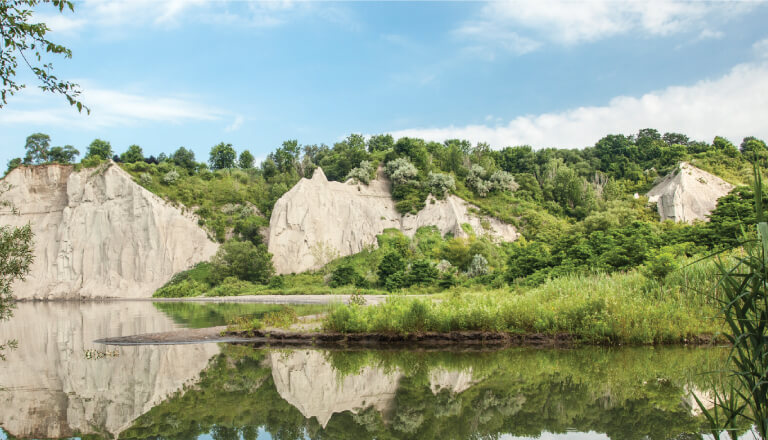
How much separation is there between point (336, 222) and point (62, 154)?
149 feet

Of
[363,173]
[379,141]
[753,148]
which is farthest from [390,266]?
[753,148]

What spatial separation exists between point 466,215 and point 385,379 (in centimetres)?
3940

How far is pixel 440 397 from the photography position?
814cm

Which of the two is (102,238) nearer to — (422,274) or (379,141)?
(422,274)

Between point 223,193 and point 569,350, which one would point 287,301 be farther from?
point 223,193

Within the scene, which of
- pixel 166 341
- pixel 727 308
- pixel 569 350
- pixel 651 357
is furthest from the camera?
pixel 166 341

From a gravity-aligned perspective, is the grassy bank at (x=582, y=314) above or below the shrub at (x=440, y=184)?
below

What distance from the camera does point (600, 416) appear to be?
23.2 ft

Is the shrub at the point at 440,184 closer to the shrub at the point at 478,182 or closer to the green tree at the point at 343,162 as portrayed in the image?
the shrub at the point at 478,182

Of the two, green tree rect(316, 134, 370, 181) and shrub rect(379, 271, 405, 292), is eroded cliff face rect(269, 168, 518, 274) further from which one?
shrub rect(379, 271, 405, 292)

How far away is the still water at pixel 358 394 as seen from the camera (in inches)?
265

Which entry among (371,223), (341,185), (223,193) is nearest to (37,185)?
(223,193)

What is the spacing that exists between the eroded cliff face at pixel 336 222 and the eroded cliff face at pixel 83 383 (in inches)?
1127

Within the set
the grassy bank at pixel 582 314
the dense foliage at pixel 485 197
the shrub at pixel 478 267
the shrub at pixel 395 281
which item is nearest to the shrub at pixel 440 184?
the dense foliage at pixel 485 197
